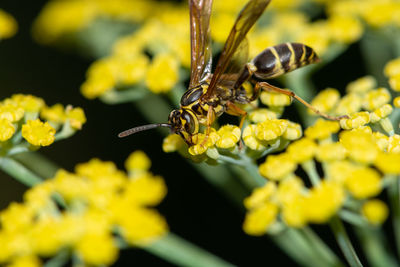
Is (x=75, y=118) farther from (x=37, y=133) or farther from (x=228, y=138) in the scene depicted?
(x=228, y=138)

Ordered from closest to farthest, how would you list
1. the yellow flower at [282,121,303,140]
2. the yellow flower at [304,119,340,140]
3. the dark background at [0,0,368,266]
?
the yellow flower at [304,119,340,140] < the yellow flower at [282,121,303,140] < the dark background at [0,0,368,266]

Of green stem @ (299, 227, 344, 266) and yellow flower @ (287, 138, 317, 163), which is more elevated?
yellow flower @ (287, 138, 317, 163)

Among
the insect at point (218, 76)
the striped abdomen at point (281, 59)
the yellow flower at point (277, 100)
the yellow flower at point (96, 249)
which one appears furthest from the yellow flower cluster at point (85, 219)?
the striped abdomen at point (281, 59)

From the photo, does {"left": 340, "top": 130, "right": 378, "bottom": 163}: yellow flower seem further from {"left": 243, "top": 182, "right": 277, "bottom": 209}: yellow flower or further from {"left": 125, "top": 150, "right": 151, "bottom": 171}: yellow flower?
{"left": 125, "top": 150, "right": 151, "bottom": 171}: yellow flower

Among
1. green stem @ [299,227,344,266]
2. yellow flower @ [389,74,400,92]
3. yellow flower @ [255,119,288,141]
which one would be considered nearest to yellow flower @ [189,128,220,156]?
yellow flower @ [255,119,288,141]

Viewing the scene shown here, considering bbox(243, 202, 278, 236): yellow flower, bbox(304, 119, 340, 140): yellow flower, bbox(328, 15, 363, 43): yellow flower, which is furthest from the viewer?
bbox(328, 15, 363, 43): yellow flower

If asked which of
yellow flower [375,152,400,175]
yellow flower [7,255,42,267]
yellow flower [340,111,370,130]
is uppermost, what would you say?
yellow flower [375,152,400,175]

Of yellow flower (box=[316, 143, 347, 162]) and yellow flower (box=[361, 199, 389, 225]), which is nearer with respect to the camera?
yellow flower (box=[361, 199, 389, 225])

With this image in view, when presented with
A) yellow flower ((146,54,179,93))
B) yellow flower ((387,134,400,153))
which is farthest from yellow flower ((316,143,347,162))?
yellow flower ((146,54,179,93))
